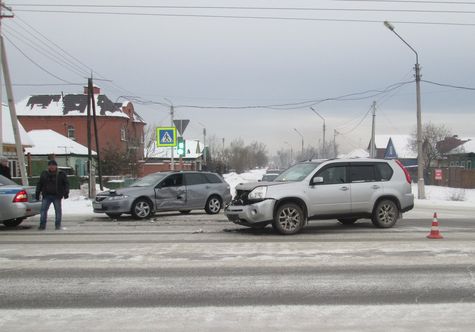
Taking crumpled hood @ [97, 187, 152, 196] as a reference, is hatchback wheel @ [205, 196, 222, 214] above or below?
below

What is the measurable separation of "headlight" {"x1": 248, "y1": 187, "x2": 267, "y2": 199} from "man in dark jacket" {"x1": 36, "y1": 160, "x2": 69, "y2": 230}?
186 inches

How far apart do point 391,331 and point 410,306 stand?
98 cm

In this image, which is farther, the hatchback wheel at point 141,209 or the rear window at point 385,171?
the hatchback wheel at point 141,209

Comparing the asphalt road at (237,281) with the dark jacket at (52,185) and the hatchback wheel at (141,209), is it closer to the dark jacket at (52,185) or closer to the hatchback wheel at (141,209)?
the dark jacket at (52,185)

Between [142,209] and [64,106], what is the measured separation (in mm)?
45879

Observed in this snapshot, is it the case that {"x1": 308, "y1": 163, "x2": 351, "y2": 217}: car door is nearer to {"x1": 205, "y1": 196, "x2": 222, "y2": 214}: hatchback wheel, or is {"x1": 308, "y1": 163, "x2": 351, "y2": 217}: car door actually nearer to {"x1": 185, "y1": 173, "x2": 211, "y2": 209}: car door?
{"x1": 185, "y1": 173, "x2": 211, "y2": 209}: car door

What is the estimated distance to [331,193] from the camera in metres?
11.6

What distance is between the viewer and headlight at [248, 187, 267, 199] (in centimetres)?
1106

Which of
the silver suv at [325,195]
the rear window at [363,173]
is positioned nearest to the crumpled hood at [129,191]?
the silver suv at [325,195]

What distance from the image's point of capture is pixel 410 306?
5.70m

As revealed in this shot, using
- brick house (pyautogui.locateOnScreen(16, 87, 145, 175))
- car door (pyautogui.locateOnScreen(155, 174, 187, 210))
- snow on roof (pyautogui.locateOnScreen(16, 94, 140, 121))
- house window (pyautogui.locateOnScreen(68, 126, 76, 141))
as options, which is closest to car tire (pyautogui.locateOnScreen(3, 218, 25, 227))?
car door (pyautogui.locateOnScreen(155, 174, 187, 210))

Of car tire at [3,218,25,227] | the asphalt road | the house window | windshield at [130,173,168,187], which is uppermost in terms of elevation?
the house window

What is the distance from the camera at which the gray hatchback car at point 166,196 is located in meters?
15.2

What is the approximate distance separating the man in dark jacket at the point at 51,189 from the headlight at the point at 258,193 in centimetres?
473
